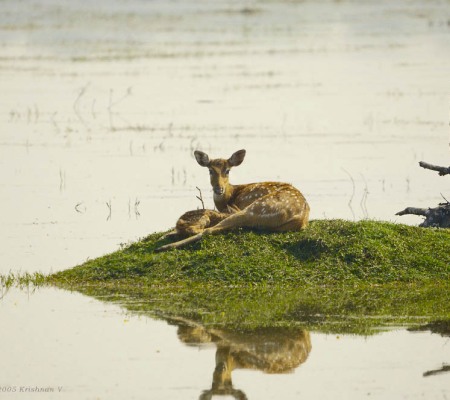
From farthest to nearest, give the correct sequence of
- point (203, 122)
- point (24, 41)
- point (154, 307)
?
point (24, 41) < point (203, 122) < point (154, 307)

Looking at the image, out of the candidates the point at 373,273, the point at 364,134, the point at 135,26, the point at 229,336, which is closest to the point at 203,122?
the point at 364,134

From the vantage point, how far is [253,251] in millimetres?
16047

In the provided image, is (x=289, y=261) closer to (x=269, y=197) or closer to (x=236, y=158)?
(x=269, y=197)

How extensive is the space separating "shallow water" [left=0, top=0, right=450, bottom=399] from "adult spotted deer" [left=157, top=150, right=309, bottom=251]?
73.5 inches

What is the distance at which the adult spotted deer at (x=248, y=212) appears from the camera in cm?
1628

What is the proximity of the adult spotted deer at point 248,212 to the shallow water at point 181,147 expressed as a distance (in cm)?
187

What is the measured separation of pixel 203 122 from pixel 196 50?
15568 mm

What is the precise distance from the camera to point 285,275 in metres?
15.8

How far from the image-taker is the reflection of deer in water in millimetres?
12148

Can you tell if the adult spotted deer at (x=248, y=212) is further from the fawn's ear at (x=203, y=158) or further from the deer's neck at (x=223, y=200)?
the fawn's ear at (x=203, y=158)

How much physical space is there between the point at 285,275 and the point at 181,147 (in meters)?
12.6

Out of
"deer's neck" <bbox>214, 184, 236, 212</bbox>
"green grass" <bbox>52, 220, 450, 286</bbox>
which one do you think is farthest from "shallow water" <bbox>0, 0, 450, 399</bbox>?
"deer's neck" <bbox>214, 184, 236, 212</bbox>

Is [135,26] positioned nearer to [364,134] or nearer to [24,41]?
[24,41]

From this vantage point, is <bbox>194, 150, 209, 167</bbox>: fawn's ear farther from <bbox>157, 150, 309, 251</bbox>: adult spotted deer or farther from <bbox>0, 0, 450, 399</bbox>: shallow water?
<bbox>0, 0, 450, 399</bbox>: shallow water
